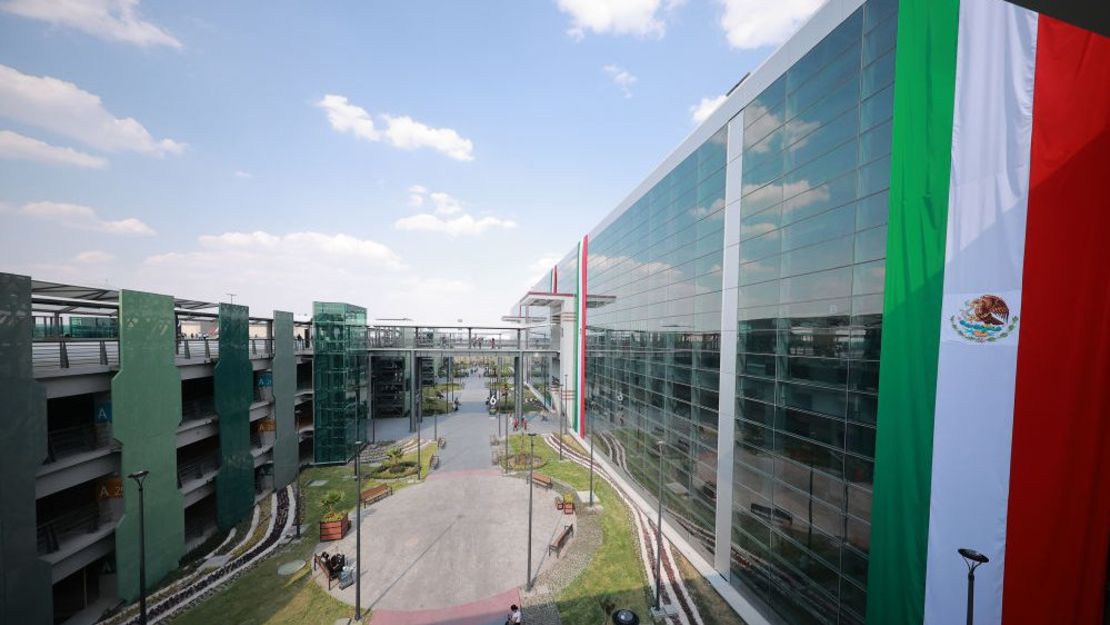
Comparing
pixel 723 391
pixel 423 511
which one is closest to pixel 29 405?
pixel 423 511

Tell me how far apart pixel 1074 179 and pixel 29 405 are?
27846 mm

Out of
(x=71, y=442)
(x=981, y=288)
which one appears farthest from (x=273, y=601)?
(x=981, y=288)

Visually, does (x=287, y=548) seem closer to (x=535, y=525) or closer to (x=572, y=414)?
(x=535, y=525)

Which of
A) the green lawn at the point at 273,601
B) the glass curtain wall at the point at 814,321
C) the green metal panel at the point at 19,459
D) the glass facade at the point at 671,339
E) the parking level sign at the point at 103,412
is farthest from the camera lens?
the glass facade at the point at 671,339

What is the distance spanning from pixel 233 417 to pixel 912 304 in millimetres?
29713

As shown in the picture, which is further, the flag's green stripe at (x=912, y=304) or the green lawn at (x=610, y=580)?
the green lawn at (x=610, y=580)

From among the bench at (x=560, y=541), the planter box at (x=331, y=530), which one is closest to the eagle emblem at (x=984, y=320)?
the bench at (x=560, y=541)

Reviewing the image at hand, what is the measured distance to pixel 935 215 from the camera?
10633 mm

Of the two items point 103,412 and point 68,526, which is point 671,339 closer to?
point 103,412

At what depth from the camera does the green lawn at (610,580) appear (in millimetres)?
16250

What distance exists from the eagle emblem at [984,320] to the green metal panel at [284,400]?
33.1 metres

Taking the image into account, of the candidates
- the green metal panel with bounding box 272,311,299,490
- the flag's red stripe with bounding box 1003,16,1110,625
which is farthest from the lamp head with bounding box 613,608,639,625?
the green metal panel with bounding box 272,311,299,490

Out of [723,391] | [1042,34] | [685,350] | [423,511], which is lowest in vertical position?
[423,511]

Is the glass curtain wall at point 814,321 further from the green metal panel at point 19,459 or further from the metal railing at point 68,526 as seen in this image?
the metal railing at point 68,526
